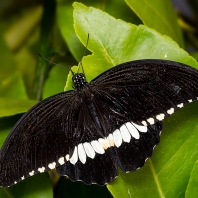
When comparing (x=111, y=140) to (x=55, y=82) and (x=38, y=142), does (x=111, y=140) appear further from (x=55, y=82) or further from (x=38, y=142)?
(x=55, y=82)

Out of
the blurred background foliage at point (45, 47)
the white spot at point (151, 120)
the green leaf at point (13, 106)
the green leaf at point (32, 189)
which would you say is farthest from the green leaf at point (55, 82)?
the white spot at point (151, 120)

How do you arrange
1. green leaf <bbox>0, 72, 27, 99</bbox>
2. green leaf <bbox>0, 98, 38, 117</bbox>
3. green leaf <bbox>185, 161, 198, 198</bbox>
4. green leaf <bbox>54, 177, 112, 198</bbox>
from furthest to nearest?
green leaf <bbox>0, 72, 27, 99</bbox>, green leaf <bbox>54, 177, 112, 198</bbox>, green leaf <bbox>0, 98, 38, 117</bbox>, green leaf <bbox>185, 161, 198, 198</bbox>

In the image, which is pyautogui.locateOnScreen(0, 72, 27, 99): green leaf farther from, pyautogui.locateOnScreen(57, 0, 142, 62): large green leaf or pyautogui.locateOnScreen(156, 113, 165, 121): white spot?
pyautogui.locateOnScreen(156, 113, 165, 121): white spot

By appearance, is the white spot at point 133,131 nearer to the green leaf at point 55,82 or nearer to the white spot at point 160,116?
the white spot at point 160,116

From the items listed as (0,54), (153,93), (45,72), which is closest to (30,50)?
(0,54)

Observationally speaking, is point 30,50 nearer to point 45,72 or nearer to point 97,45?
point 45,72

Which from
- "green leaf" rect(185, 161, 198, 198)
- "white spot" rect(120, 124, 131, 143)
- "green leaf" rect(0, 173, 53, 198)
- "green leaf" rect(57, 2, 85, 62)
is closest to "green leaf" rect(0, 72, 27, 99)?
"green leaf" rect(57, 2, 85, 62)
